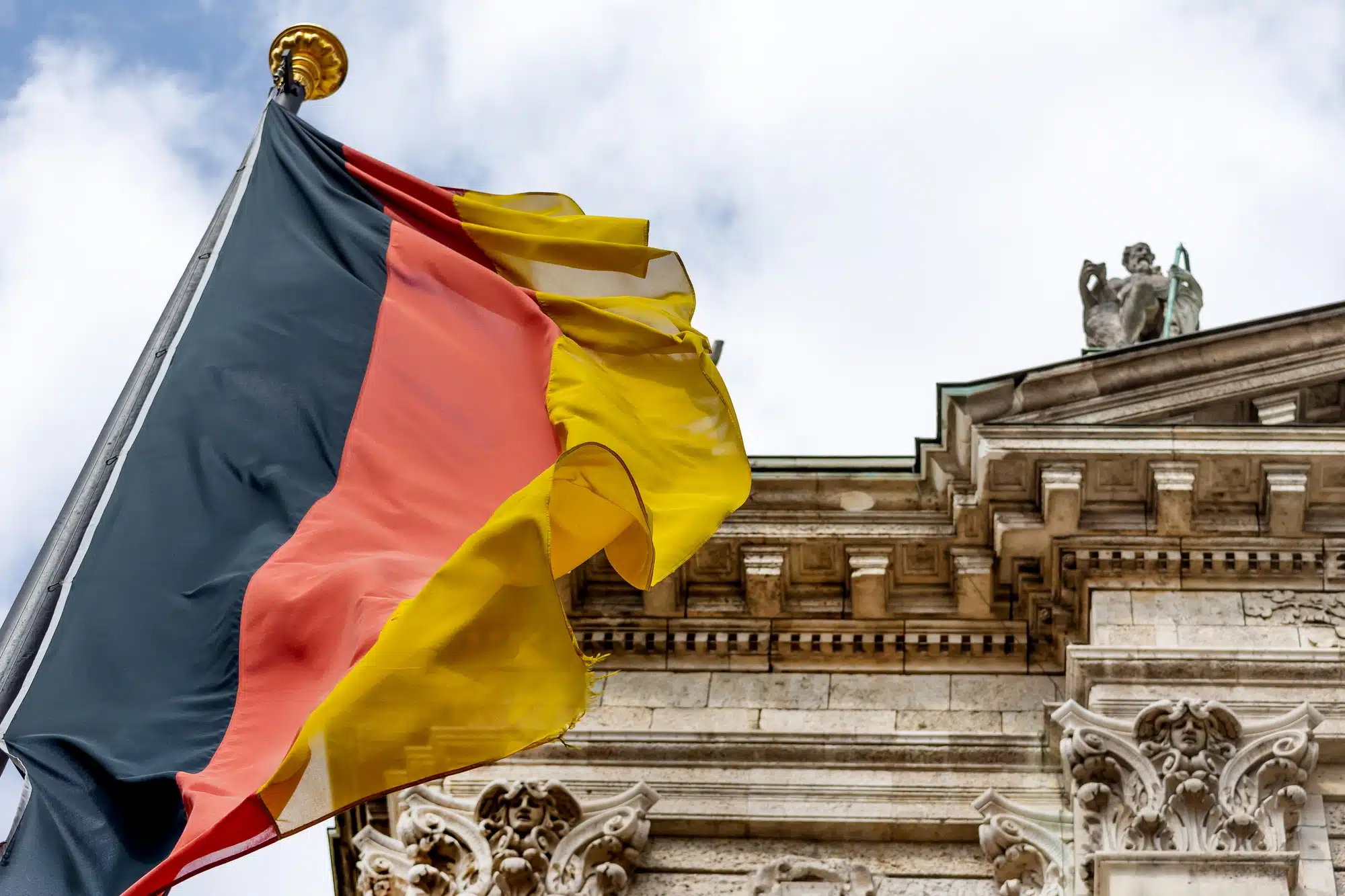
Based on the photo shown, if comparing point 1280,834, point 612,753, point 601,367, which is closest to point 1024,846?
point 1280,834

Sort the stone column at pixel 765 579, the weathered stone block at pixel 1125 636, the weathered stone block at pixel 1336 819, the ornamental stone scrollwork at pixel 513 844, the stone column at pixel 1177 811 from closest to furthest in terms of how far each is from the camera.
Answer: the stone column at pixel 1177 811 < the weathered stone block at pixel 1336 819 < the ornamental stone scrollwork at pixel 513 844 < the weathered stone block at pixel 1125 636 < the stone column at pixel 765 579

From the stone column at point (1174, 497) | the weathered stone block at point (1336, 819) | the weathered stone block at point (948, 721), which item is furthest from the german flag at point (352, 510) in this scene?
the weathered stone block at point (1336, 819)

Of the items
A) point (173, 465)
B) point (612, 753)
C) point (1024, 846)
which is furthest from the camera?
point (612, 753)

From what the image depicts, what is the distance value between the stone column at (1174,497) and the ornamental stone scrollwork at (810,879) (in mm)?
3210

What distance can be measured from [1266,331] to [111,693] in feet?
32.1

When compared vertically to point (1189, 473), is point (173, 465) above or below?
below

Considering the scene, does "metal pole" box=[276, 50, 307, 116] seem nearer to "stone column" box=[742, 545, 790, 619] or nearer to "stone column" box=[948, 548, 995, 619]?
"stone column" box=[742, 545, 790, 619]

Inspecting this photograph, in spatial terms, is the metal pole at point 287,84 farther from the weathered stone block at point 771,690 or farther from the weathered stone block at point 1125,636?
the weathered stone block at point 1125,636

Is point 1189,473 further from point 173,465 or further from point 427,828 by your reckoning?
point 173,465

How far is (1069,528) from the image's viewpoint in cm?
1661

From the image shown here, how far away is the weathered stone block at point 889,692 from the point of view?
16.5 meters

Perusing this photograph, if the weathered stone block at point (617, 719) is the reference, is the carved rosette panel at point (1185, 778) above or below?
below

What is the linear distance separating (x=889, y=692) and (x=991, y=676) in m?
0.70

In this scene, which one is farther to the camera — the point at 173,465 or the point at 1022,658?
the point at 1022,658
